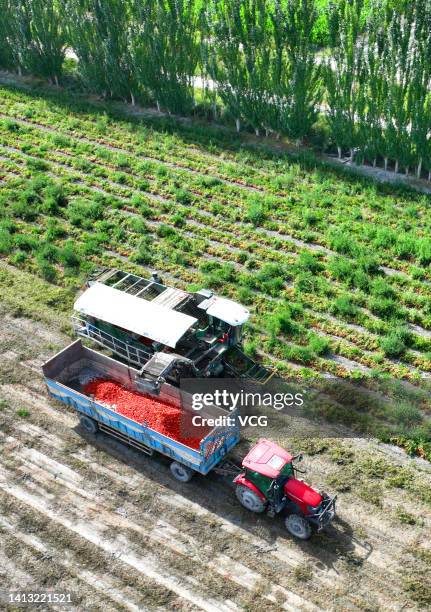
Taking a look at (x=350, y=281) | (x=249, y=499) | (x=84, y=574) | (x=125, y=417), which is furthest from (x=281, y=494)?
(x=350, y=281)

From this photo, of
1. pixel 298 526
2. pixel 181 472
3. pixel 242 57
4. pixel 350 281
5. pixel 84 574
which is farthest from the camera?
pixel 242 57

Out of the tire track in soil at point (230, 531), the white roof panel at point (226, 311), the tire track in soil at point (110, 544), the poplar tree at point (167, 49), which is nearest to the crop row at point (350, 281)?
the white roof panel at point (226, 311)

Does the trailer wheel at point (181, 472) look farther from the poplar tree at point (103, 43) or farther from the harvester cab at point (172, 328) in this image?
the poplar tree at point (103, 43)

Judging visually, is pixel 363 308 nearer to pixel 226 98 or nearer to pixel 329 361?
pixel 329 361

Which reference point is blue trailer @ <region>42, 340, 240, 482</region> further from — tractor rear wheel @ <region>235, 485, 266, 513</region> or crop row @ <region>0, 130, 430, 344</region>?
crop row @ <region>0, 130, 430, 344</region>

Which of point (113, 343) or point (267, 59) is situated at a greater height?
point (267, 59)

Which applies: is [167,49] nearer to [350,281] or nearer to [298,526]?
[350,281]

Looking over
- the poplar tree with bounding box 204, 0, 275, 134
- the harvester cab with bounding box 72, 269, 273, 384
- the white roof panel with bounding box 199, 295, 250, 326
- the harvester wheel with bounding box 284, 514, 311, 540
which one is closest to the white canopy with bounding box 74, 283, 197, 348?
the harvester cab with bounding box 72, 269, 273, 384

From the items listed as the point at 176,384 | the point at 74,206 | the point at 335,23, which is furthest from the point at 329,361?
the point at 335,23
